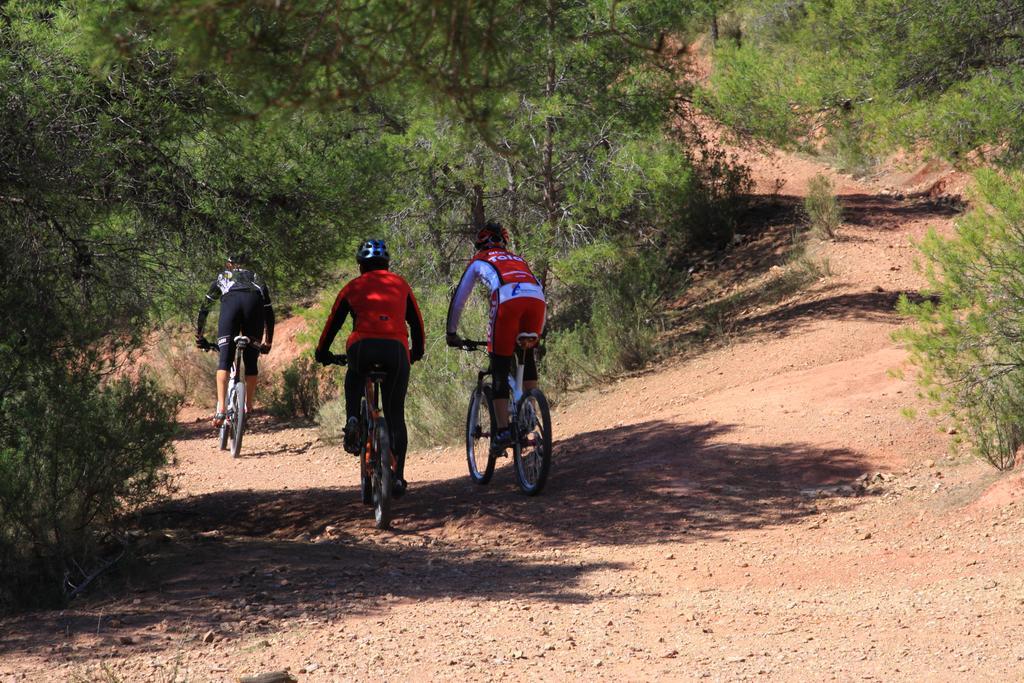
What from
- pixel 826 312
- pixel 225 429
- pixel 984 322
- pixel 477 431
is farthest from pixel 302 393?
pixel 984 322

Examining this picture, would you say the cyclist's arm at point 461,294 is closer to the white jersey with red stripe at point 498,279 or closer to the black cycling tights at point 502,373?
the white jersey with red stripe at point 498,279

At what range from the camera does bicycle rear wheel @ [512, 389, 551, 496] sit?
764cm

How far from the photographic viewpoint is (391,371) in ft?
24.0

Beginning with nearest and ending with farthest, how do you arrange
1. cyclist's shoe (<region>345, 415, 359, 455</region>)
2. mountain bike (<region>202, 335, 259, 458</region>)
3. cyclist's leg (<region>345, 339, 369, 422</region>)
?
cyclist's leg (<region>345, 339, 369, 422</region>) → cyclist's shoe (<region>345, 415, 359, 455</region>) → mountain bike (<region>202, 335, 259, 458</region>)

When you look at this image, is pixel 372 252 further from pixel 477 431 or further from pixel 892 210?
pixel 892 210

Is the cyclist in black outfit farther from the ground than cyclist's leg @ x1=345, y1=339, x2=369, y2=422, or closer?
farther from the ground

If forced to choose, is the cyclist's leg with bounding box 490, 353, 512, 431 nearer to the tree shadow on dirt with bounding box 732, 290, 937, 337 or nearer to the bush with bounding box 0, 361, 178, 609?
the bush with bounding box 0, 361, 178, 609

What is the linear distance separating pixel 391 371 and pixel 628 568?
77.8 inches

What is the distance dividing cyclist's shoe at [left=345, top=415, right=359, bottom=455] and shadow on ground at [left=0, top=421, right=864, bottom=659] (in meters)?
0.56

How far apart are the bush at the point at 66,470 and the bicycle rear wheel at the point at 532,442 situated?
7.55 ft

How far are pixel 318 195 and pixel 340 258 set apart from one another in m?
0.65

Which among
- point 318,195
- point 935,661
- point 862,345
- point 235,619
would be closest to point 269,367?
point 862,345

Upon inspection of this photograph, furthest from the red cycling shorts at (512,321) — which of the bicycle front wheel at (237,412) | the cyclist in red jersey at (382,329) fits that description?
the bicycle front wheel at (237,412)

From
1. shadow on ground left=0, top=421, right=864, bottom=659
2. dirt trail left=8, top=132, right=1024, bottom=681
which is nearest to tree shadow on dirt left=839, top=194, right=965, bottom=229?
dirt trail left=8, top=132, right=1024, bottom=681
